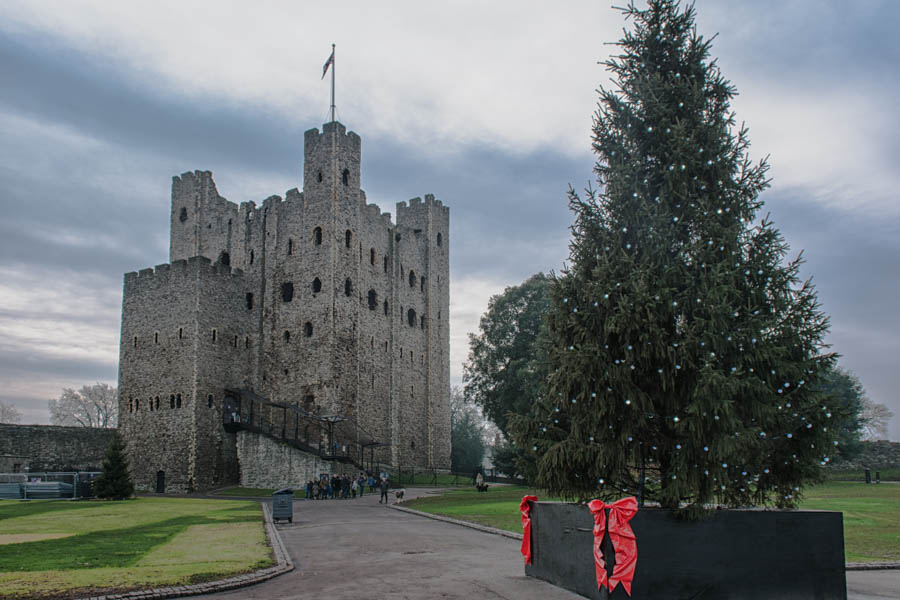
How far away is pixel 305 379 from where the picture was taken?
40.2 meters

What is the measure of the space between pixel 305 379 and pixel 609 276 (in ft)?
111

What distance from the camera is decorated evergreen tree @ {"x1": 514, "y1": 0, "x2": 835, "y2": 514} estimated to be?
7.82m

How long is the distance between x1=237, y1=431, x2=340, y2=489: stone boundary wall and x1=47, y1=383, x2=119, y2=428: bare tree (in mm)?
46589

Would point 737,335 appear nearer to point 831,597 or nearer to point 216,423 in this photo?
point 831,597

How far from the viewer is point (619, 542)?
7.13m

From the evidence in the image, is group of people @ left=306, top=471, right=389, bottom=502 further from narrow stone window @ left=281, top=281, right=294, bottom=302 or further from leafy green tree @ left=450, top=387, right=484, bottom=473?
leafy green tree @ left=450, top=387, right=484, bottom=473

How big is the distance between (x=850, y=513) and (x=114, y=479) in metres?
25.8

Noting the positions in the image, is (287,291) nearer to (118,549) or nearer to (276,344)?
(276,344)

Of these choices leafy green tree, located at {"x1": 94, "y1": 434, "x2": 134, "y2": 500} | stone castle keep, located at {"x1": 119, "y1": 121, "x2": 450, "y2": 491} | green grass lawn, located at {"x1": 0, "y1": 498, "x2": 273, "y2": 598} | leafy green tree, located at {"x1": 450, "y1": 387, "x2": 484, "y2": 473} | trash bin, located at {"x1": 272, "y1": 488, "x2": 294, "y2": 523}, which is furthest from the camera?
leafy green tree, located at {"x1": 450, "y1": 387, "x2": 484, "y2": 473}

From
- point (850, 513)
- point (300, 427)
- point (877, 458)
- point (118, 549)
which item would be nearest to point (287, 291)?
point (300, 427)

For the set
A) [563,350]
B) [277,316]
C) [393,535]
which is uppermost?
[277,316]

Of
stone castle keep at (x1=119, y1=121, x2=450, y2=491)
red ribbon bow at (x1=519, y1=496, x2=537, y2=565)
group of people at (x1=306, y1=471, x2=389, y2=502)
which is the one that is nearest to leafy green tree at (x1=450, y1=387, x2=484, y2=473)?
stone castle keep at (x1=119, y1=121, x2=450, y2=491)

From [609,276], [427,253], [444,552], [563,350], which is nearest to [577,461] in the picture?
[563,350]

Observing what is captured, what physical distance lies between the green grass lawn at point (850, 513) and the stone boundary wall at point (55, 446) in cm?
2077
